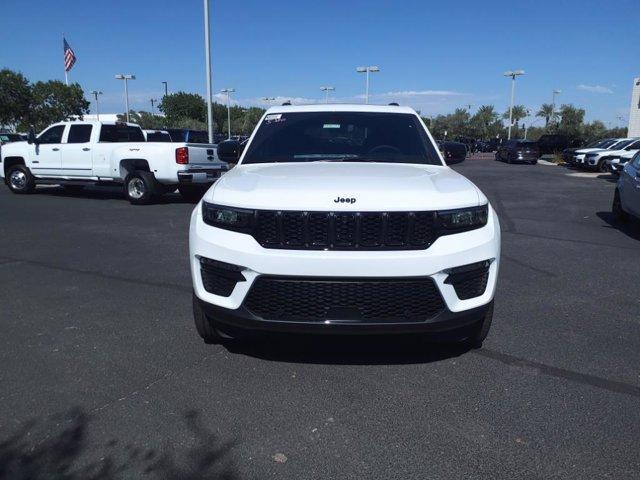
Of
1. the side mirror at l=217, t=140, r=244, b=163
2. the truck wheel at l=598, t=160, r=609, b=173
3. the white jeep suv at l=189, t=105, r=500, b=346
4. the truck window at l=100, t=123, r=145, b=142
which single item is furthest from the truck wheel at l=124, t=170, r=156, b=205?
the truck wheel at l=598, t=160, r=609, b=173

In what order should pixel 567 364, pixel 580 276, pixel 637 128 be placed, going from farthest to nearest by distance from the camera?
pixel 637 128, pixel 580 276, pixel 567 364

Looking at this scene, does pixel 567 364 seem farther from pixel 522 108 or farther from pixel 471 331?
pixel 522 108

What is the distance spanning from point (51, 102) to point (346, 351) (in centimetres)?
4523

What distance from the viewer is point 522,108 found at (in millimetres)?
93688

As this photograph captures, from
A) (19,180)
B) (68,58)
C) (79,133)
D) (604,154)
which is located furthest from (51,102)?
(604,154)

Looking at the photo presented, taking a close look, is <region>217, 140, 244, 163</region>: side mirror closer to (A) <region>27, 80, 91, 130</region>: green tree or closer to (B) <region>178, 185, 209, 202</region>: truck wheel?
(B) <region>178, 185, 209, 202</region>: truck wheel

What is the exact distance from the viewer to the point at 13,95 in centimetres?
3966

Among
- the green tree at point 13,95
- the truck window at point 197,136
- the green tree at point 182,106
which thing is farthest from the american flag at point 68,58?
the green tree at point 182,106

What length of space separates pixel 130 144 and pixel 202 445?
36.7 feet

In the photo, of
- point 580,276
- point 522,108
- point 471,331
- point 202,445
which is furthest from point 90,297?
point 522,108

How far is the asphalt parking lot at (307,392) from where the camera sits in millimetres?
2705

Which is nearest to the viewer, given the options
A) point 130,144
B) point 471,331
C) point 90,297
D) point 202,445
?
point 202,445

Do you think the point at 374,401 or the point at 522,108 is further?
the point at 522,108

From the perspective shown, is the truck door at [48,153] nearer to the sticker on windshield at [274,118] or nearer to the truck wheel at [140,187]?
the truck wheel at [140,187]
